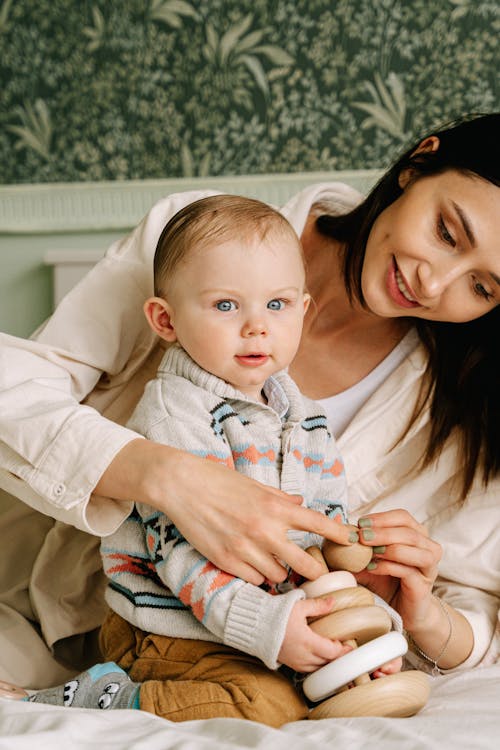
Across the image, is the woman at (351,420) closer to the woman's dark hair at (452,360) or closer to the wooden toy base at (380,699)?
the woman's dark hair at (452,360)

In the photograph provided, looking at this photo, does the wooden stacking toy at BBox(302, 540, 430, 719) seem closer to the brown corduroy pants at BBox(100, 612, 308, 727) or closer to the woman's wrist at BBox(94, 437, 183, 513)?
the brown corduroy pants at BBox(100, 612, 308, 727)

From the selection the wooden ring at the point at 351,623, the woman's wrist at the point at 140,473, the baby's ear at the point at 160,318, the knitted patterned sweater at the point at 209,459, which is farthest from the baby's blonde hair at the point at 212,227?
the wooden ring at the point at 351,623

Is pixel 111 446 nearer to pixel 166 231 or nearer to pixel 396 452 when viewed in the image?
pixel 166 231

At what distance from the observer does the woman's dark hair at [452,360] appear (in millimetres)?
1488

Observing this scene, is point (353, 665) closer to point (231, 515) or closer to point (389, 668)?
point (389, 668)

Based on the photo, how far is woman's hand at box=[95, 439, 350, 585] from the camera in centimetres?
101

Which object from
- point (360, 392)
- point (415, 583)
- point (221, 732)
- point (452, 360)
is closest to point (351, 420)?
point (360, 392)

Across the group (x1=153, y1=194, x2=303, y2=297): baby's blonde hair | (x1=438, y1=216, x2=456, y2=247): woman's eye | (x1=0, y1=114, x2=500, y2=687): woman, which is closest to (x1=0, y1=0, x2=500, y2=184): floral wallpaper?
(x1=0, y1=114, x2=500, y2=687): woman

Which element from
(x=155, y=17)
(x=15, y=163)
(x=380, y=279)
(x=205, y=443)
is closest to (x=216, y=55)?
(x=155, y=17)

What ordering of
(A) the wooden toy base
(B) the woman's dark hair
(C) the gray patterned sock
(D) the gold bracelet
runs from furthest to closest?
(B) the woman's dark hair < (D) the gold bracelet < (C) the gray patterned sock < (A) the wooden toy base

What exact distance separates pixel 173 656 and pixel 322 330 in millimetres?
751

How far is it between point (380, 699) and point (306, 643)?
0.10m

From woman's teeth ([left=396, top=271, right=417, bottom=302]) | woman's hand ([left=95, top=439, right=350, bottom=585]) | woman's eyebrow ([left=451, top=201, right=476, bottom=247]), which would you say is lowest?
woman's hand ([left=95, top=439, right=350, bottom=585])

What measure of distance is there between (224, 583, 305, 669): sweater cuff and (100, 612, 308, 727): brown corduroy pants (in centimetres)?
4
